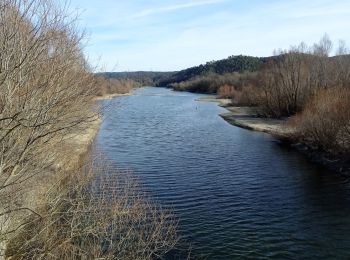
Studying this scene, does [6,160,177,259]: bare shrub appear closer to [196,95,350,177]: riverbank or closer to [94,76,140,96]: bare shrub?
[94,76,140,96]: bare shrub

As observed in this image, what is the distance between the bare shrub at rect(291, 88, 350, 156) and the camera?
92.7ft

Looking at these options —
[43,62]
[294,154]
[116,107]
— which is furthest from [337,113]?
[43,62]

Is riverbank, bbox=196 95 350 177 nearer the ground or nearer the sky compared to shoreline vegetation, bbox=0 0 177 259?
nearer the ground

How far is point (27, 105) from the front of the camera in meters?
7.98

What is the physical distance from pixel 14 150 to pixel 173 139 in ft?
95.8

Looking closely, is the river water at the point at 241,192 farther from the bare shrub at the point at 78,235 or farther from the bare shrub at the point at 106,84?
the bare shrub at the point at 78,235

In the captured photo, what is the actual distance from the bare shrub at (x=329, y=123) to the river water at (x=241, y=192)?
1971mm

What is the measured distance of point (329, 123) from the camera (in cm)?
2964

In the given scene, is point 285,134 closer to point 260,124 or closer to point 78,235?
point 260,124

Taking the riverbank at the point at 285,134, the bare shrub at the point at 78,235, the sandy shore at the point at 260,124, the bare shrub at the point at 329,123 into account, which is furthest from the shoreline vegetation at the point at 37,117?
the sandy shore at the point at 260,124

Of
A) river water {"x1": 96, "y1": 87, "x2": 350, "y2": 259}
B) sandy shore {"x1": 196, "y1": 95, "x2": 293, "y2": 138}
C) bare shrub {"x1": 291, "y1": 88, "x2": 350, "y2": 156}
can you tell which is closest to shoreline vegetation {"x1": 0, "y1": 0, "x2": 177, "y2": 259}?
river water {"x1": 96, "y1": 87, "x2": 350, "y2": 259}

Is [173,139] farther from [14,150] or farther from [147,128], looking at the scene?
Answer: [14,150]

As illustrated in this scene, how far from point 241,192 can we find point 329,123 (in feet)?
37.9

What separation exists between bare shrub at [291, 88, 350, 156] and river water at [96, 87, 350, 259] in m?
1.97
